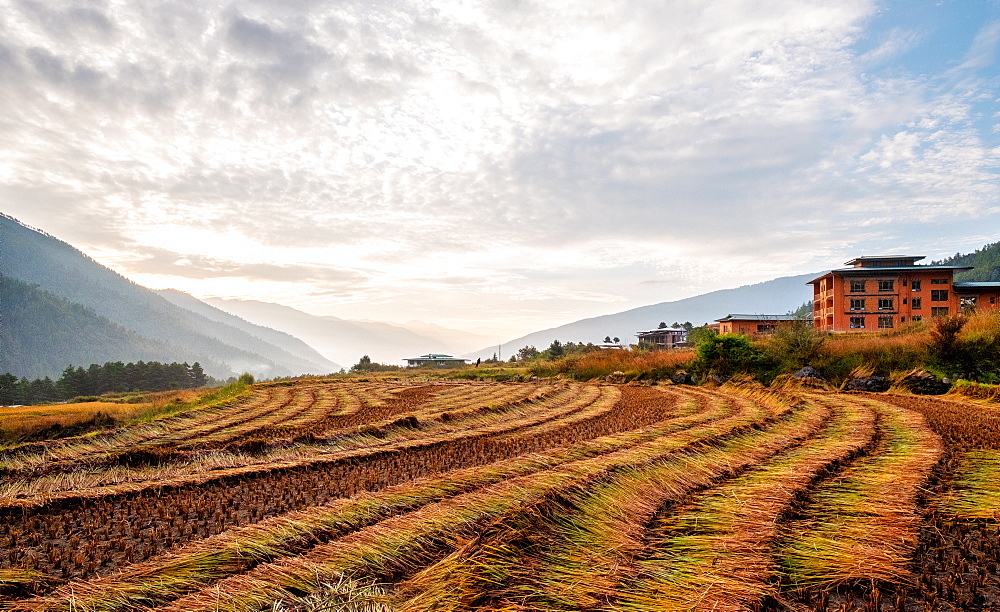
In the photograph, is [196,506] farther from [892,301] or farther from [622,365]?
[892,301]

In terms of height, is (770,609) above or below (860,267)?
below

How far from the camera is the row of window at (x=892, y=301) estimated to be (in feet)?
149

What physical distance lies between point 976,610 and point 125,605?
513 centimetres

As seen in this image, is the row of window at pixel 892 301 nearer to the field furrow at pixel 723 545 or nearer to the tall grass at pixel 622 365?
the tall grass at pixel 622 365

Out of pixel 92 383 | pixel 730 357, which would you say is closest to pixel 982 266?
pixel 730 357

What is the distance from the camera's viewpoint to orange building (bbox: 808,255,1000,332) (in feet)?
149

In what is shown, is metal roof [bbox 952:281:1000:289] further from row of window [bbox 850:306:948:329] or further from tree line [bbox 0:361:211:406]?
tree line [bbox 0:361:211:406]

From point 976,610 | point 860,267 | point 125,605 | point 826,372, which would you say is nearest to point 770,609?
point 976,610

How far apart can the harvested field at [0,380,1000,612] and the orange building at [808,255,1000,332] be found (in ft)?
144

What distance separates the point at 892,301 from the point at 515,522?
180ft

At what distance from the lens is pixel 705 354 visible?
75.0 feet

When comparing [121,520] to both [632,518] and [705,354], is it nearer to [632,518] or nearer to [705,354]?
[632,518]

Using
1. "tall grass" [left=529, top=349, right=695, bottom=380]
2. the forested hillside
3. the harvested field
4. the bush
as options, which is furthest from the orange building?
the forested hillside

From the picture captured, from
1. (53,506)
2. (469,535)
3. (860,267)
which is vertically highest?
(860,267)
